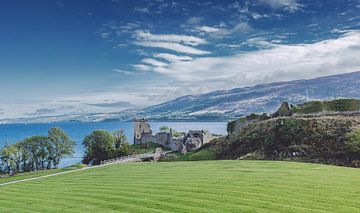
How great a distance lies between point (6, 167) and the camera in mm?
66875

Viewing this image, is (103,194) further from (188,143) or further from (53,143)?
(53,143)

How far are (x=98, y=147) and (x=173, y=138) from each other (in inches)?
717

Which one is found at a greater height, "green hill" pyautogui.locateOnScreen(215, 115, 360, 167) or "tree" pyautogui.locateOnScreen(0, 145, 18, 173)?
"green hill" pyautogui.locateOnScreen(215, 115, 360, 167)

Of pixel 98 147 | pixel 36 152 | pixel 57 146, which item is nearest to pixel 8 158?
pixel 36 152

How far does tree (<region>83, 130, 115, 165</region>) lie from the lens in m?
74.1

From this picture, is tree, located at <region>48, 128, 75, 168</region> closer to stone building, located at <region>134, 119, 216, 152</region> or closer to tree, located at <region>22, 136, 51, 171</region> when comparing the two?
→ tree, located at <region>22, 136, 51, 171</region>

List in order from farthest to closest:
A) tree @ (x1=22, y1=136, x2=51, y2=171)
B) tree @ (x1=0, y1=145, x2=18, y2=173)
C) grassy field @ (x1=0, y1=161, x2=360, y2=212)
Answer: tree @ (x1=22, y1=136, x2=51, y2=171) < tree @ (x1=0, y1=145, x2=18, y2=173) < grassy field @ (x1=0, y1=161, x2=360, y2=212)

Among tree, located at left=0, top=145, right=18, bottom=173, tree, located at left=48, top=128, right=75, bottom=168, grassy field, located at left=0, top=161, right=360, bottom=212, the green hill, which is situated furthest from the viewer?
tree, located at left=48, top=128, right=75, bottom=168

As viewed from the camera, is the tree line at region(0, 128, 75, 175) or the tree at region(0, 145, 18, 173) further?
the tree line at region(0, 128, 75, 175)

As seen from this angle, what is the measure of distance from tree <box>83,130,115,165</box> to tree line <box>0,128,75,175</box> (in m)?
4.26

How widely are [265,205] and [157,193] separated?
6.35 m

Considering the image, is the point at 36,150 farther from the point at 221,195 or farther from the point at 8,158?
the point at 221,195

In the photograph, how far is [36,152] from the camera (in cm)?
7181

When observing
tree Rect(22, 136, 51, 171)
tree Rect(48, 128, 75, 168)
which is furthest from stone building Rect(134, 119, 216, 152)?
tree Rect(22, 136, 51, 171)
